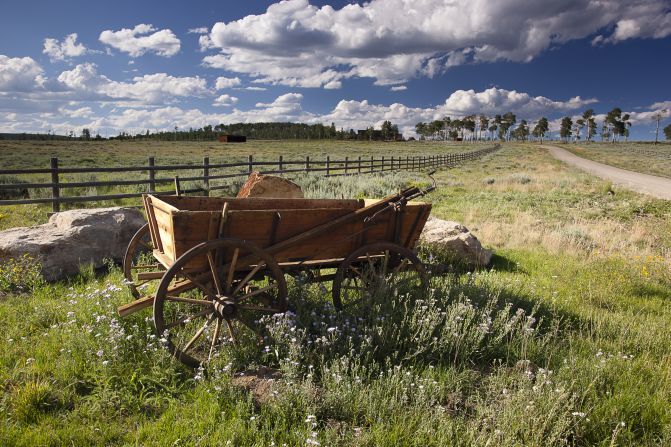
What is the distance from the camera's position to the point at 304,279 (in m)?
4.54

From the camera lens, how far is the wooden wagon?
11.5 feet

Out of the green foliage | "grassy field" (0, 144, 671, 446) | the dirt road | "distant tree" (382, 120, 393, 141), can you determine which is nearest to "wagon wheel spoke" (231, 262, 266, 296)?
"grassy field" (0, 144, 671, 446)

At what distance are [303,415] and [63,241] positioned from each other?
469 cm

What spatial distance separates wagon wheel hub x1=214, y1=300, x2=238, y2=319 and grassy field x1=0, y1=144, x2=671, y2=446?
29 centimetres

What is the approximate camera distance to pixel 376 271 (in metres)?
4.79

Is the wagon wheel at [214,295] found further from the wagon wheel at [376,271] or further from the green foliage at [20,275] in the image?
the green foliage at [20,275]

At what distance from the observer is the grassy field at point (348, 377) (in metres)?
2.78

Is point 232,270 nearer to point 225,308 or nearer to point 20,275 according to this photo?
point 225,308

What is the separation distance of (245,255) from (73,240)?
11.5 ft

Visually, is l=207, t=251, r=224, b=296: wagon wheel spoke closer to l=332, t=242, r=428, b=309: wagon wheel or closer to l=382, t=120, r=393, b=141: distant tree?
l=332, t=242, r=428, b=309: wagon wheel

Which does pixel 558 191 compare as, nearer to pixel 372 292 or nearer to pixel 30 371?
pixel 372 292

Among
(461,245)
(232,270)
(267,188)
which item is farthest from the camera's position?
(267,188)

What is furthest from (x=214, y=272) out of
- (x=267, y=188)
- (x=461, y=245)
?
(x=461, y=245)

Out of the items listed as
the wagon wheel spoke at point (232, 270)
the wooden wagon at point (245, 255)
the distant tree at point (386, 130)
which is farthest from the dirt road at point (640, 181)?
the distant tree at point (386, 130)
